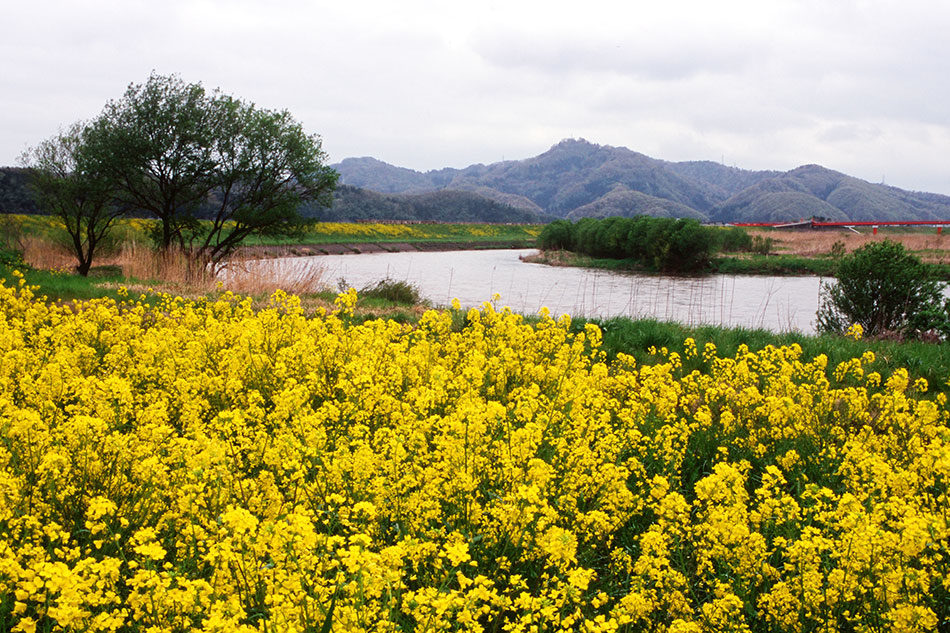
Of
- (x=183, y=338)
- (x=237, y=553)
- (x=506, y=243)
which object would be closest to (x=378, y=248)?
(x=506, y=243)

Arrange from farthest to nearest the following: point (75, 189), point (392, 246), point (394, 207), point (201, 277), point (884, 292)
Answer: point (394, 207) → point (392, 246) → point (75, 189) → point (201, 277) → point (884, 292)

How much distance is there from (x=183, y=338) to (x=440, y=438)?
4335 millimetres

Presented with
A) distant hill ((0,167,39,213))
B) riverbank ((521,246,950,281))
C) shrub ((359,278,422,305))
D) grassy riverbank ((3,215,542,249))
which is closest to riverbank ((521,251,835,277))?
riverbank ((521,246,950,281))

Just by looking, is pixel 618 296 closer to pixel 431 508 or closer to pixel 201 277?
pixel 201 277

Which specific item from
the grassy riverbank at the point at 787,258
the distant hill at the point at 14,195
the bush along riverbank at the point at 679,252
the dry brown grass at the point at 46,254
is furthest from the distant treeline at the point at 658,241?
the distant hill at the point at 14,195

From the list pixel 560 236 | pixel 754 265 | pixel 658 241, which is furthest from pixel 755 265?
pixel 560 236

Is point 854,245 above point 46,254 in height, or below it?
above

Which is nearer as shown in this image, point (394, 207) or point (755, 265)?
point (755, 265)

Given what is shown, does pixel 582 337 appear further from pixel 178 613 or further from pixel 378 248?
pixel 378 248

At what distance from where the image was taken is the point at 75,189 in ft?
74.6

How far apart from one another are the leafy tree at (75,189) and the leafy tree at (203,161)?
70 cm

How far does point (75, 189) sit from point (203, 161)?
15.8 ft

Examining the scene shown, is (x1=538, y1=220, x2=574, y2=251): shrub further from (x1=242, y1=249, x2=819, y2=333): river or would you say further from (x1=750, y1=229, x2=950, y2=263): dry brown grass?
(x1=242, y1=249, x2=819, y2=333): river

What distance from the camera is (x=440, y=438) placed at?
12.9 ft
